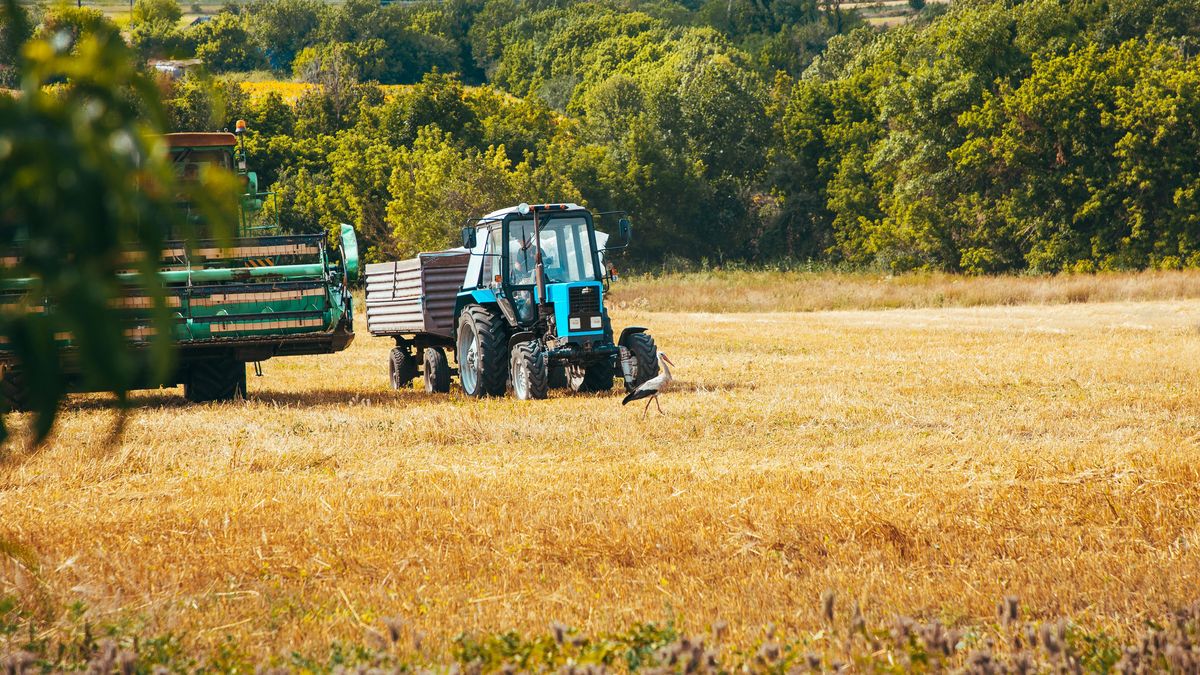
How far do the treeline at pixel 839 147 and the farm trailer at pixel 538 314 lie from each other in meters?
34.1

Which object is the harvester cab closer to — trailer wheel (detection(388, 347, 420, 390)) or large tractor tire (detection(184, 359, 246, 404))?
trailer wheel (detection(388, 347, 420, 390))

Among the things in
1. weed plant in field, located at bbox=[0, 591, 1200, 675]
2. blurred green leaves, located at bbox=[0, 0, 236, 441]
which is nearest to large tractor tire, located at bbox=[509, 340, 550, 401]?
weed plant in field, located at bbox=[0, 591, 1200, 675]

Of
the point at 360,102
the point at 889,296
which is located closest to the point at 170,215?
the point at 889,296

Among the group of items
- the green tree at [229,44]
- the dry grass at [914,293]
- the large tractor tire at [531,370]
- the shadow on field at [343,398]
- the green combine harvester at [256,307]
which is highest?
the green tree at [229,44]

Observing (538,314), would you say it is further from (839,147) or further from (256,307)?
(839,147)

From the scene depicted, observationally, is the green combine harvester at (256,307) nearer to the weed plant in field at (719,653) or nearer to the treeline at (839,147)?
the weed plant in field at (719,653)

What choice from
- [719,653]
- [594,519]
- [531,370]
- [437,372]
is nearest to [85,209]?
[719,653]

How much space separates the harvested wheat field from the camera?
480 centimetres

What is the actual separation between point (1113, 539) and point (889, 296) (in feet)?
111

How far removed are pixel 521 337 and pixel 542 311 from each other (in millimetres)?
380

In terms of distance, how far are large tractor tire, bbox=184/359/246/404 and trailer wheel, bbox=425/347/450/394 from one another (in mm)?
2719

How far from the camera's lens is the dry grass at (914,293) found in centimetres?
3584

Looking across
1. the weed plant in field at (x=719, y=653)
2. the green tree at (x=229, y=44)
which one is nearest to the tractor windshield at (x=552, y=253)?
the weed plant in field at (x=719, y=653)

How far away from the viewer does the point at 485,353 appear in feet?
47.9
